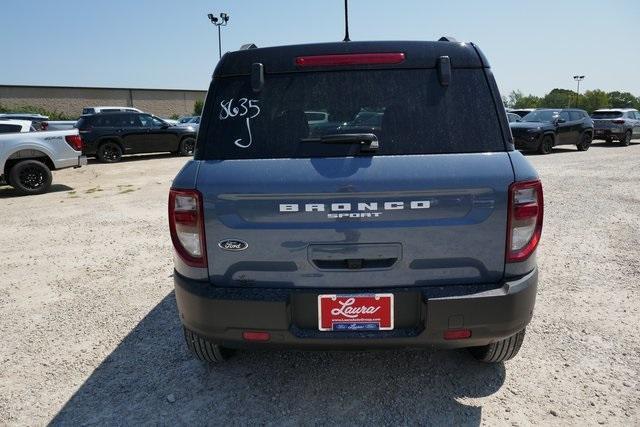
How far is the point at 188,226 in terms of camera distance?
2.24 metres

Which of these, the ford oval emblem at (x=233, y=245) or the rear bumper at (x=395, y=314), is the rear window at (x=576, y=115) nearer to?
the rear bumper at (x=395, y=314)

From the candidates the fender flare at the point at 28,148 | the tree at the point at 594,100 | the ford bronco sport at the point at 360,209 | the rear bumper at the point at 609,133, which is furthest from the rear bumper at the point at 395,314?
the tree at the point at 594,100

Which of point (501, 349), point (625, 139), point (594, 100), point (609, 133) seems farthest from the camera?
point (594, 100)

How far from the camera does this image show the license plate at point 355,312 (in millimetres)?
2168

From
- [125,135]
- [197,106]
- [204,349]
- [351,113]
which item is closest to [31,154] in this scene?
[125,135]

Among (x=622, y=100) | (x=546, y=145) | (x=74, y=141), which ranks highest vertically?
(x=622, y=100)

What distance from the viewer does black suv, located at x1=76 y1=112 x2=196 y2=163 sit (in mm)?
15266

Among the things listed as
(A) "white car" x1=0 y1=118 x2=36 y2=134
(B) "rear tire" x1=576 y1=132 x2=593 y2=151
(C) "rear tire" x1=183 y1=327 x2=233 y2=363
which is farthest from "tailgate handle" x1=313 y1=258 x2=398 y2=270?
(B) "rear tire" x1=576 y1=132 x2=593 y2=151

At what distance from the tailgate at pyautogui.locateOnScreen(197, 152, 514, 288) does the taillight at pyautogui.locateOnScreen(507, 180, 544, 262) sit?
0.04 metres

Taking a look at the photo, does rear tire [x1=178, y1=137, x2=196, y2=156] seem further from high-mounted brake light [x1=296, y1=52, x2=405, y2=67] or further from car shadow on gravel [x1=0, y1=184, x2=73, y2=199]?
high-mounted brake light [x1=296, y1=52, x2=405, y2=67]

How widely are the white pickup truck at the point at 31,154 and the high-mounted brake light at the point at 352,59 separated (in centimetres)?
965

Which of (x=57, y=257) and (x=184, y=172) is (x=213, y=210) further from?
(x=57, y=257)

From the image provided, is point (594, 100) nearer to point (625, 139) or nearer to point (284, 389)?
point (625, 139)

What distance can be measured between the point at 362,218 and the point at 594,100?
102043mm
